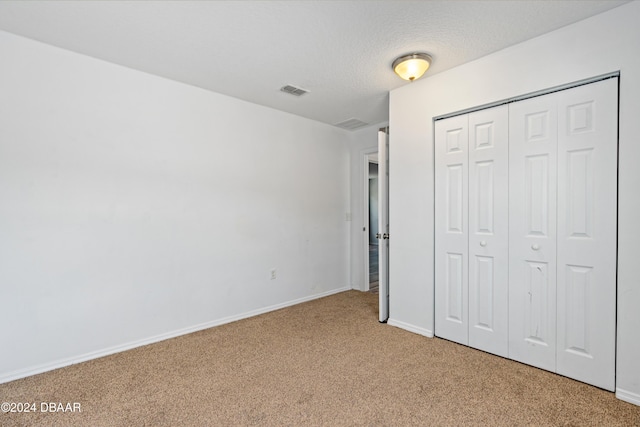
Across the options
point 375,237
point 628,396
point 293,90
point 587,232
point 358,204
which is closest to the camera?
point 628,396

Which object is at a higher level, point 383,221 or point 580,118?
point 580,118

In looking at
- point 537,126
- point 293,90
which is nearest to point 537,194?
point 537,126

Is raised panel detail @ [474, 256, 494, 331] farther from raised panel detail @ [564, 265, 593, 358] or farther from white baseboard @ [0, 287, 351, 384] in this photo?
white baseboard @ [0, 287, 351, 384]

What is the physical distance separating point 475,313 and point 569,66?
2.03m

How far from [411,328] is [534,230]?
4.81ft

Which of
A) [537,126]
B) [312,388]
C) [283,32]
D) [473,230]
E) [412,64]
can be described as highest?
[283,32]

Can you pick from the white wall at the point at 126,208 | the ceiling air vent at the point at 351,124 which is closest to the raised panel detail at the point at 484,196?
the ceiling air vent at the point at 351,124

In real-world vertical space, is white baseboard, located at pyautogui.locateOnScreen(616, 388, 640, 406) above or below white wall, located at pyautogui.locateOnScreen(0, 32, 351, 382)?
below

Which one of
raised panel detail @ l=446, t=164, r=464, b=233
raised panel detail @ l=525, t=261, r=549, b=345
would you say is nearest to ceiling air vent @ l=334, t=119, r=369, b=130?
raised panel detail @ l=446, t=164, r=464, b=233

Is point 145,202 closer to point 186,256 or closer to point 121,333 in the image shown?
point 186,256

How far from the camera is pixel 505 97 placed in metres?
2.42

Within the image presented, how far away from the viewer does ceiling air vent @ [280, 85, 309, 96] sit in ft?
10.3

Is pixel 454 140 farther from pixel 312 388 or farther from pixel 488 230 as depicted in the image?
pixel 312 388

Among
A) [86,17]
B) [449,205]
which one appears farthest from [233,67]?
[449,205]
